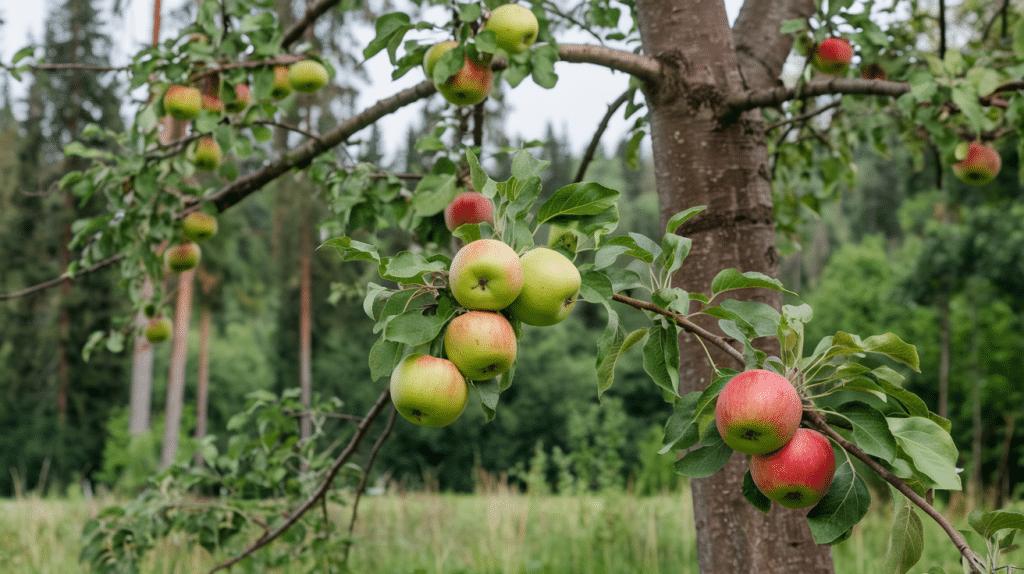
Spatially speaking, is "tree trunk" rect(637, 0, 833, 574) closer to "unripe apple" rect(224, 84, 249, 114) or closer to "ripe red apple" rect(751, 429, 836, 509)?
"ripe red apple" rect(751, 429, 836, 509)

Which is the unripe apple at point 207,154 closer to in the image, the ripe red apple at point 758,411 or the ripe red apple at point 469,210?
the ripe red apple at point 469,210

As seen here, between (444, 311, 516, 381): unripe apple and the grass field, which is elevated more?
(444, 311, 516, 381): unripe apple

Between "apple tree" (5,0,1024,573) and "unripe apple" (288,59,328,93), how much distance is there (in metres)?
0.02

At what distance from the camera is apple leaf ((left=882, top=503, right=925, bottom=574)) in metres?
0.89

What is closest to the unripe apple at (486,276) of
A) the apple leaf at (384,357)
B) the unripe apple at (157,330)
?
the apple leaf at (384,357)

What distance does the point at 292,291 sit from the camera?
18328 millimetres

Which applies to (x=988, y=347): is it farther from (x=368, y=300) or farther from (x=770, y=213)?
(x=368, y=300)

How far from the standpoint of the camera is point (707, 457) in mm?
952

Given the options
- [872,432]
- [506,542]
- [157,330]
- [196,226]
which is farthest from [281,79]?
[506,542]

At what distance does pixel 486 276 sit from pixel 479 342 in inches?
3.2

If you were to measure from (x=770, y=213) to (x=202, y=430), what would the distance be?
59.8 ft

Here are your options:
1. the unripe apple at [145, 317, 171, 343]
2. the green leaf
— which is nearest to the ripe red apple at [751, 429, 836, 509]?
the green leaf

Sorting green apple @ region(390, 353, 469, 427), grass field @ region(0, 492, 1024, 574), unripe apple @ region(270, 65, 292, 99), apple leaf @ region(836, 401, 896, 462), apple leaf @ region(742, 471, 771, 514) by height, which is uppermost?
unripe apple @ region(270, 65, 292, 99)

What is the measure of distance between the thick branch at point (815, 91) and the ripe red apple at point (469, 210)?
0.66 metres
